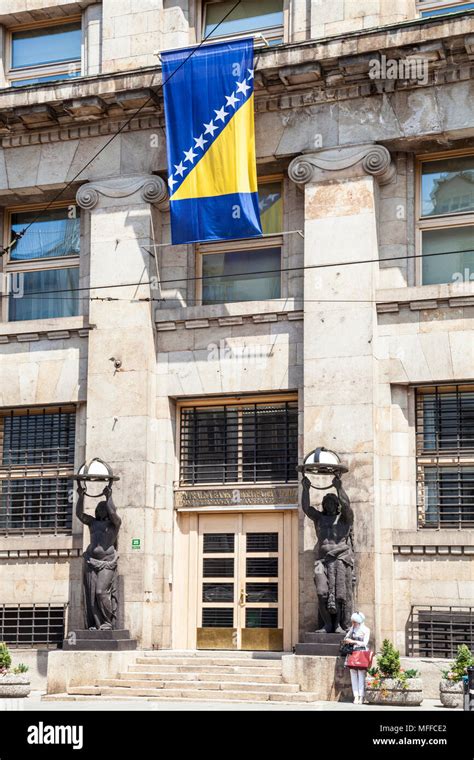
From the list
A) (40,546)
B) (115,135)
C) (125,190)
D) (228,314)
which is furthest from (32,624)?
(115,135)

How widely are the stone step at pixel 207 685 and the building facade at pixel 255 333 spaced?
1543 mm

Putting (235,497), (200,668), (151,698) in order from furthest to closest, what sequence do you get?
(235,497), (200,668), (151,698)

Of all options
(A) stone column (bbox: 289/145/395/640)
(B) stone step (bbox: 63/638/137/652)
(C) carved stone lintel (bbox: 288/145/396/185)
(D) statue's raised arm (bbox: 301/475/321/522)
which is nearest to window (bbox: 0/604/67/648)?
(B) stone step (bbox: 63/638/137/652)

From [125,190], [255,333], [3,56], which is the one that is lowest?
[255,333]

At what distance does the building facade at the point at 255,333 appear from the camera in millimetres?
22328

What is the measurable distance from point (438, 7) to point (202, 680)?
535 inches

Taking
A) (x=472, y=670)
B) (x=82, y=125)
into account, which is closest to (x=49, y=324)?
(x=82, y=125)

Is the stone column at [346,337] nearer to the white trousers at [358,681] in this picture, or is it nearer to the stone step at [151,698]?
the white trousers at [358,681]

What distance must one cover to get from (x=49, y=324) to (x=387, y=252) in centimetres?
725

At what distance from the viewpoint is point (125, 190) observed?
81.5 feet

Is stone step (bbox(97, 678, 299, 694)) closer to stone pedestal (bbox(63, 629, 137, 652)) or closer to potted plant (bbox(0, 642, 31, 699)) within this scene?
stone pedestal (bbox(63, 629, 137, 652))

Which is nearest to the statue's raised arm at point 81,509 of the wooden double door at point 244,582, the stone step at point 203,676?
the wooden double door at point 244,582

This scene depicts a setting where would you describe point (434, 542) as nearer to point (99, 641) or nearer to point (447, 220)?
point (447, 220)

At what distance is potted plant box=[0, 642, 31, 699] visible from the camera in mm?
21562
